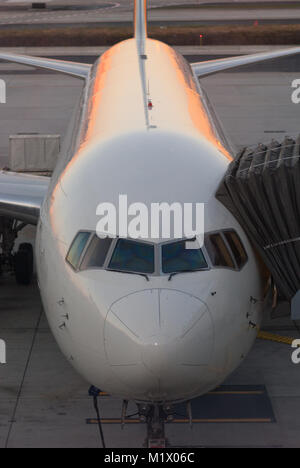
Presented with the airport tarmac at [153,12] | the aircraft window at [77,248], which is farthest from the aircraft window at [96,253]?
the airport tarmac at [153,12]

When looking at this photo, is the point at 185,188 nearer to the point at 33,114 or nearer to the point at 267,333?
the point at 267,333

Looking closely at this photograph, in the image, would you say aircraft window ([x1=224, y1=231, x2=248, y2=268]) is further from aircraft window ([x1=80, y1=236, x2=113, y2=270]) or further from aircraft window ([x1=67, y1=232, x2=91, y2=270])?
aircraft window ([x1=67, y1=232, x2=91, y2=270])

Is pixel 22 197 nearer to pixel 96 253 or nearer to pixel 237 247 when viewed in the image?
pixel 96 253

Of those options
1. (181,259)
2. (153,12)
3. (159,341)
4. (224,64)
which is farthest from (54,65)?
(153,12)

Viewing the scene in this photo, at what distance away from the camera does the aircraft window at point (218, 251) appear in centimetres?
1272

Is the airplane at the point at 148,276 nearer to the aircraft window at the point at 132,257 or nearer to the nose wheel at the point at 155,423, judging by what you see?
the aircraft window at the point at 132,257

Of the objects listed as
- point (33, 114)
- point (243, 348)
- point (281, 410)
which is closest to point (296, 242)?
point (243, 348)

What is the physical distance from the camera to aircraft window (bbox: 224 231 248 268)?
13023 millimetres

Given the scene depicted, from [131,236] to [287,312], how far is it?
3236mm

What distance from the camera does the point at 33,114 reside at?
39781 mm

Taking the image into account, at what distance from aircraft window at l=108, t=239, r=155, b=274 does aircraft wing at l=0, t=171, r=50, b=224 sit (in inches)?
252

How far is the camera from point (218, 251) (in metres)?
12.8

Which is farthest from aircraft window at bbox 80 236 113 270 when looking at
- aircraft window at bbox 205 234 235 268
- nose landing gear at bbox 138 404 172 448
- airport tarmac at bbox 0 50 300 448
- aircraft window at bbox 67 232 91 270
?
airport tarmac at bbox 0 50 300 448

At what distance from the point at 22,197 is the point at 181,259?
7.57 meters
